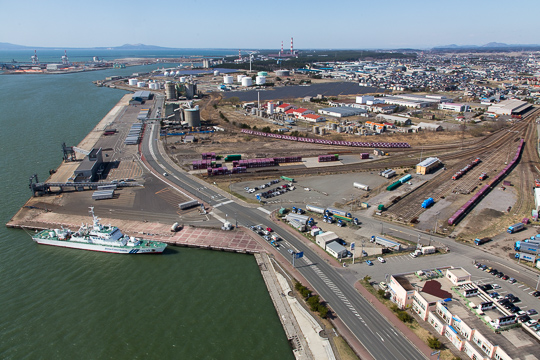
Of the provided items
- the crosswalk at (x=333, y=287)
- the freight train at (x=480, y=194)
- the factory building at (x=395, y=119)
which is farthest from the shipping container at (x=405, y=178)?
the factory building at (x=395, y=119)

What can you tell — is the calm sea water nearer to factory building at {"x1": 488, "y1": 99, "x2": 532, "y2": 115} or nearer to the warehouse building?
the warehouse building

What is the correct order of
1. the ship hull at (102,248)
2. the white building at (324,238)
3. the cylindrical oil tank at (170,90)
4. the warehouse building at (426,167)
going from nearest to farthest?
the ship hull at (102,248) < the white building at (324,238) < the warehouse building at (426,167) < the cylindrical oil tank at (170,90)

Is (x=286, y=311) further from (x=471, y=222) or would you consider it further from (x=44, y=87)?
(x=44, y=87)

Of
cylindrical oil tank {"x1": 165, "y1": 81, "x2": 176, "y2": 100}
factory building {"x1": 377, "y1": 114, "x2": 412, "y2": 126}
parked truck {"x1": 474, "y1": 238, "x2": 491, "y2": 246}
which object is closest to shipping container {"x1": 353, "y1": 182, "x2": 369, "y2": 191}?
parked truck {"x1": 474, "y1": 238, "x2": 491, "y2": 246}

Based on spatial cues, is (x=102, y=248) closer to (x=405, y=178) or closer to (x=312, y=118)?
(x=405, y=178)

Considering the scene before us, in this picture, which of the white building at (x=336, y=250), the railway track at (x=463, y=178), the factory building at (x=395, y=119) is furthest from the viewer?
the factory building at (x=395, y=119)

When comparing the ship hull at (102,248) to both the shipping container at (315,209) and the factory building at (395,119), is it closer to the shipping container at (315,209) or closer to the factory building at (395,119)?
the shipping container at (315,209)
